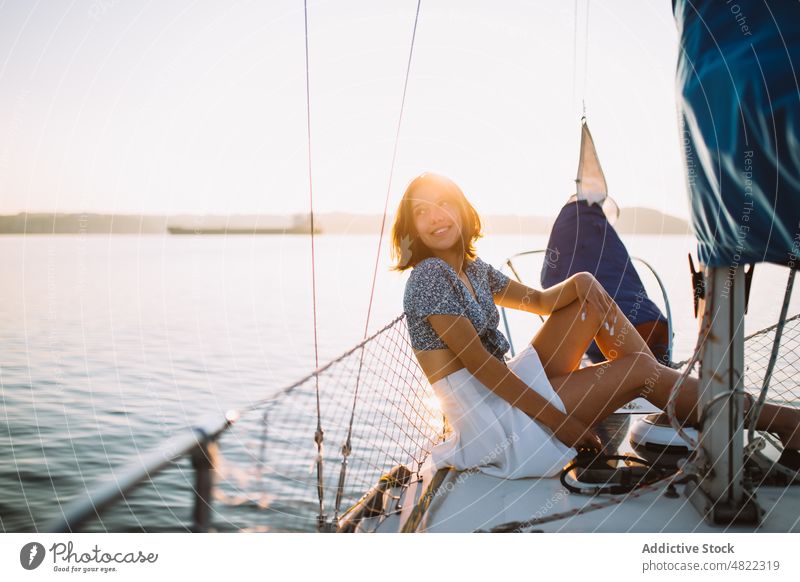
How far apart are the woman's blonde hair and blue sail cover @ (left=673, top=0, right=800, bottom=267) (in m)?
0.77

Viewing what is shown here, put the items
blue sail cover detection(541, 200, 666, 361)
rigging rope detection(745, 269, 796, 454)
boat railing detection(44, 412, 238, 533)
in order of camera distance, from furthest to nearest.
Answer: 1. blue sail cover detection(541, 200, 666, 361)
2. rigging rope detection(745, 269, 796, 454)
3. boat railing detection(44, 412, 238, 533)

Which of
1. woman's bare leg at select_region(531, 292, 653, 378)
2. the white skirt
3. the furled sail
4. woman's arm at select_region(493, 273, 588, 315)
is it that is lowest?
the white skirt

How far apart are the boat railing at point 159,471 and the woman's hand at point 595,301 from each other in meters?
1.24

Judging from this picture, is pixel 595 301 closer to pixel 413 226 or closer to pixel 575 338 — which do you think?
pixel 575 338

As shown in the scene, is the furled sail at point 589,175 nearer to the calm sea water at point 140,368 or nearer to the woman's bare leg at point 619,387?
the calm sea water at point 140,368

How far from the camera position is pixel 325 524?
1.43 metres

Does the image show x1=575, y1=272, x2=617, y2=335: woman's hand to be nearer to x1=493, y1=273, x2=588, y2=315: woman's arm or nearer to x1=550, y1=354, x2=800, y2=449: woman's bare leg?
x1=493, y1=273, x2=588, y2=315: woman's arm

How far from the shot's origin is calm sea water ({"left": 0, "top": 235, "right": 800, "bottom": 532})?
2.98 metres

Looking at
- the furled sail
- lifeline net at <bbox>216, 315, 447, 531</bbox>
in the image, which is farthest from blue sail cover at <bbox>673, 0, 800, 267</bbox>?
the furled sail

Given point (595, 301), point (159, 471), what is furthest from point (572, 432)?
point (159, 471)

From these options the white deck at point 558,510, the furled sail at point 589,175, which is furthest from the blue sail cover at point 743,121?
the furled sail at point 589,175

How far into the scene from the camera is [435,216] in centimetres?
186

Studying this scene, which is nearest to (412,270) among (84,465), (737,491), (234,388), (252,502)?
(737,491)
